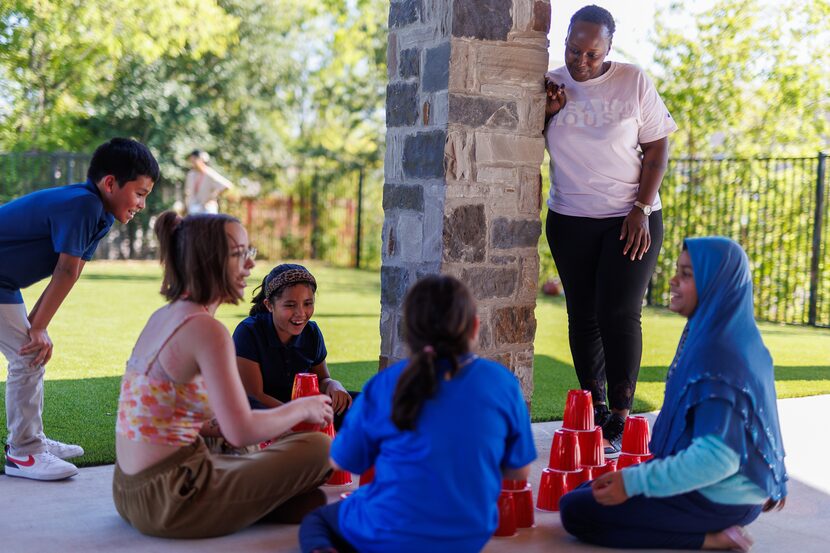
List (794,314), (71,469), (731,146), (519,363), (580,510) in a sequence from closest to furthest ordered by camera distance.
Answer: (580,510) < (71,469) < (519,363) < (794,314) < (731,146)

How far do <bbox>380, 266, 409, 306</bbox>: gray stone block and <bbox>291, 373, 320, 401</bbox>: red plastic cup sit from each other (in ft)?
1.84

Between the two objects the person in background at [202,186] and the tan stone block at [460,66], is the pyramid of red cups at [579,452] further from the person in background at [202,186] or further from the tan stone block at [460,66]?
the person in background at [202,186]

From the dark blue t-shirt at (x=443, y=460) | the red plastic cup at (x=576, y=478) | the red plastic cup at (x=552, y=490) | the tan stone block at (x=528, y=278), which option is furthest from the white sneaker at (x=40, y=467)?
the tan stone block at (x=528, y=278)

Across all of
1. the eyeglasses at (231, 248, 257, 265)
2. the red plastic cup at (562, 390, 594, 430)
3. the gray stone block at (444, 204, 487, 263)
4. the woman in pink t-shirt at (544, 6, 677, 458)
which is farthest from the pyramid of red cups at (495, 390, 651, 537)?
the eyeglasses at (231, 248, 257, 265)

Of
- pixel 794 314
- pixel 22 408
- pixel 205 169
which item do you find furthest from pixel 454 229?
pixel 205 169

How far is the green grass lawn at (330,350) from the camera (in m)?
5.09

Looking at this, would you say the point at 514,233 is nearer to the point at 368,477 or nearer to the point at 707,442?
the point at 368,477

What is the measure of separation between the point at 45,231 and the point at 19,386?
660 millimetres

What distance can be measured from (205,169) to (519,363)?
391 inches

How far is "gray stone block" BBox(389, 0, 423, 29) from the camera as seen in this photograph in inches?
166

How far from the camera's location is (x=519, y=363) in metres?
4.48

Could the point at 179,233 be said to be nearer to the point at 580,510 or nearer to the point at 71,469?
the point at 71,469

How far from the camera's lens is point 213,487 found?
10.3ft

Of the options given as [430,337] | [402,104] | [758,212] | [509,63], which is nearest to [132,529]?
[430,337]
